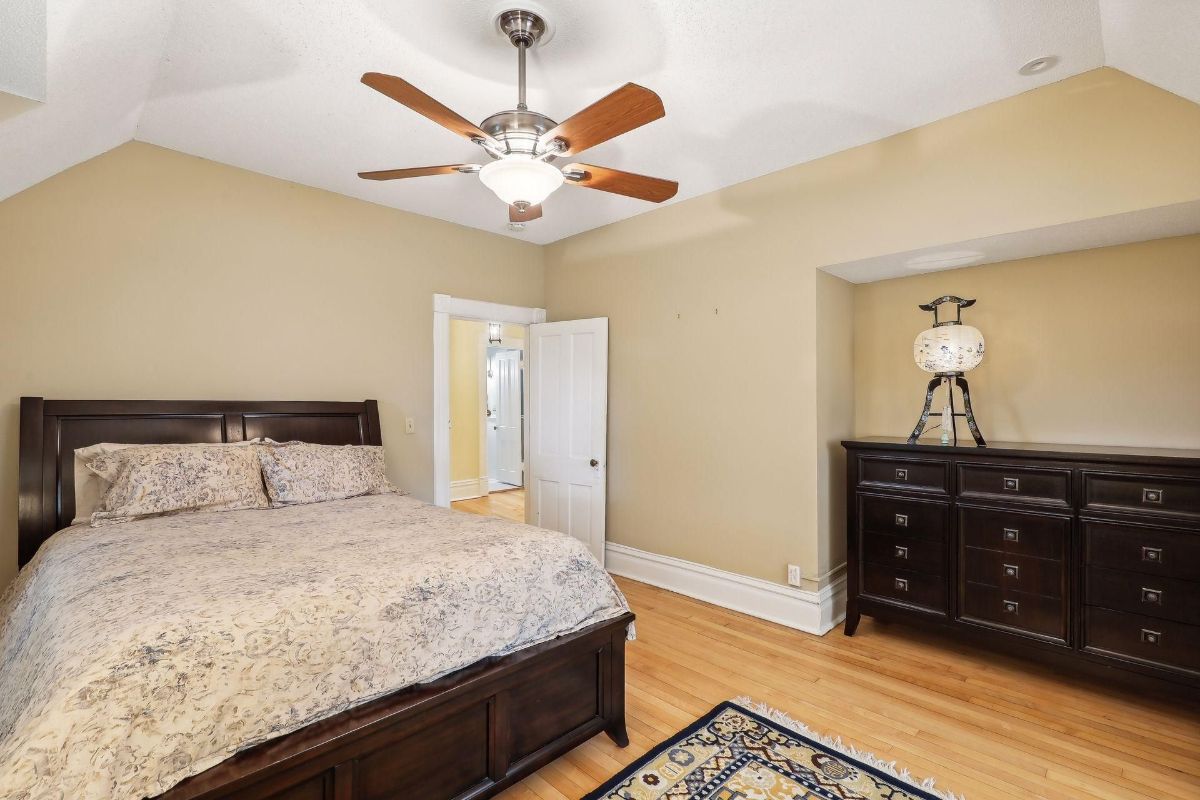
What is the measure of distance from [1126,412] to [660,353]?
2.56m

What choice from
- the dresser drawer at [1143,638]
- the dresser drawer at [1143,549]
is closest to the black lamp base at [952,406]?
the dresser drawer at [1143,549]

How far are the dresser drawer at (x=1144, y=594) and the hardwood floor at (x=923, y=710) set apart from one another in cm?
45

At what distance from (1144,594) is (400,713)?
117 inches

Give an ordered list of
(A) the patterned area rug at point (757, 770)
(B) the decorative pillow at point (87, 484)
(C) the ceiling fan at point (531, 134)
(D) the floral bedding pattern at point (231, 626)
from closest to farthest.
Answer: (D) the floral bedding pattern at point (231, 626)
(C) the ceiling fan at point (531, 134)
(A) the patterned area rug at point (757, 770)
(B) the decorative pillow at point (87, 484)

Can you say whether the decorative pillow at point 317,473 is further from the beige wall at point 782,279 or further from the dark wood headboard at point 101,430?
the beige wall at point 782,279

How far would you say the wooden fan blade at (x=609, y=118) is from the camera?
163 cm

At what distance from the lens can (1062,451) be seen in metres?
2.58

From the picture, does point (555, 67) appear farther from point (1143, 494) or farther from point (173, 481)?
point (1143, 494)

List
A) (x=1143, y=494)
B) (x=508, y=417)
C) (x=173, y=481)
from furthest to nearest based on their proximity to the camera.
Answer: (x=508, y=417) < (x=173, y=481) < (x=1143, y=494)

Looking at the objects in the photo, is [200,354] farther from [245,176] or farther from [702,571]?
[702,571]

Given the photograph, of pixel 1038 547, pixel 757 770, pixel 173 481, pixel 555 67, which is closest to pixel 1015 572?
pixel 1038 547

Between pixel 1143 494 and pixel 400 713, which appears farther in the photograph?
pixel 1143 494

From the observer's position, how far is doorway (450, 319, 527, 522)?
7035 millimetres

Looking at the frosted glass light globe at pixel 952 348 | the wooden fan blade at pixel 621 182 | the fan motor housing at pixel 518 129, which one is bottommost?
the frosted glass light globe at pixel 952 348
